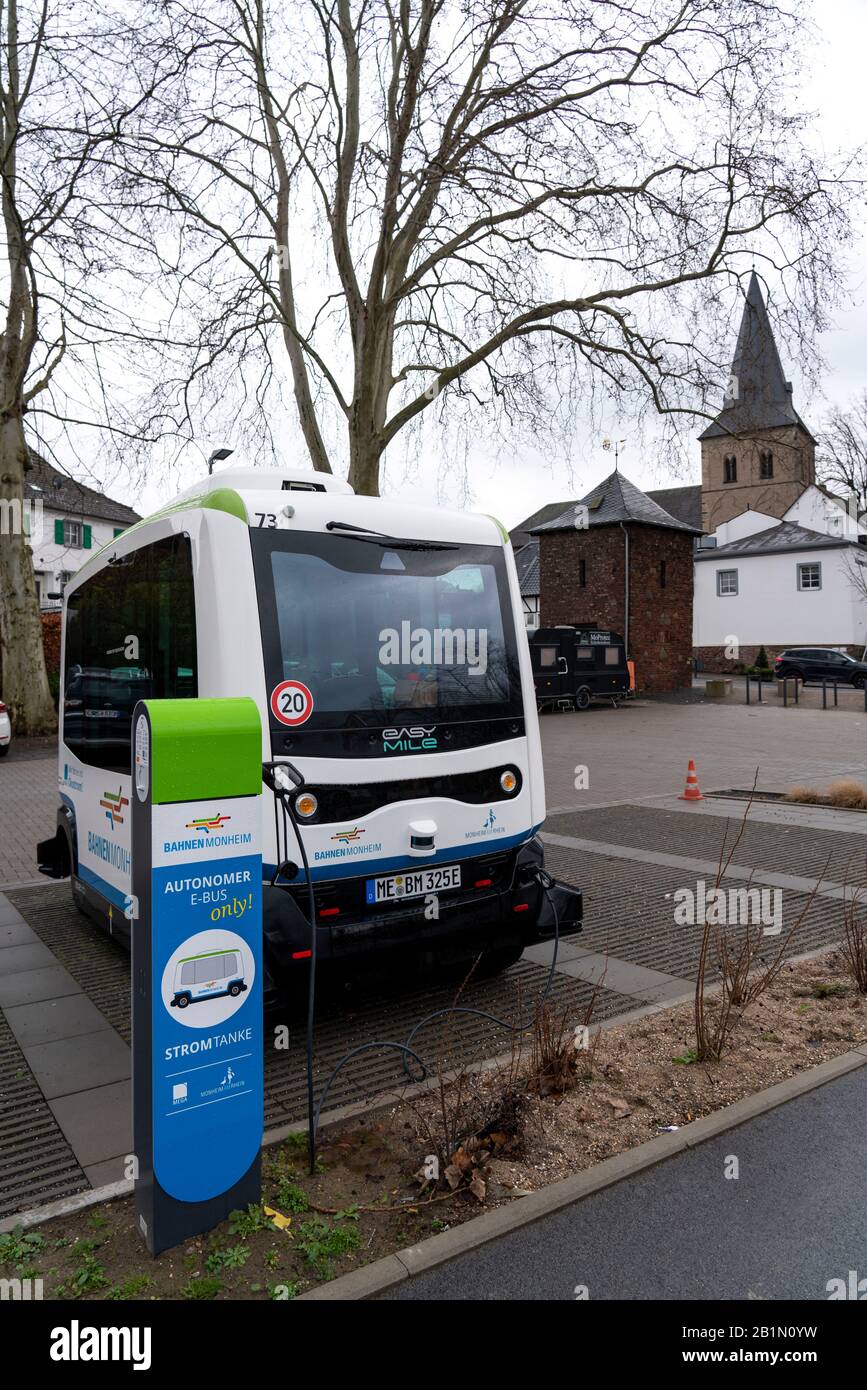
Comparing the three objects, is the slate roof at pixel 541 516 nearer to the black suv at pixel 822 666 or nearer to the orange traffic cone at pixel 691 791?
the black suv at pixel 822 666

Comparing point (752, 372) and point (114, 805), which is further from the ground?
point (752, 372)

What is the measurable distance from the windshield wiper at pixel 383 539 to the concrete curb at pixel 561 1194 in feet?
9.88

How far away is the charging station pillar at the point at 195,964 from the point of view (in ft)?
10.2

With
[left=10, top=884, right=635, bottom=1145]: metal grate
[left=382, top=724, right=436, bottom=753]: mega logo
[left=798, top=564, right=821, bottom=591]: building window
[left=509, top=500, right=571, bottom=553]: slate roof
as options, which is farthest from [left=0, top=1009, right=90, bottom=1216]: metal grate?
[left=509, top=500, right=571, bottom=553]: slate roof

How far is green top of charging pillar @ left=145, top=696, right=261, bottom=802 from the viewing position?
3086mm

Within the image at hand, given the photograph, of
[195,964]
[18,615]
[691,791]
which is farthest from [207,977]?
[18,615]

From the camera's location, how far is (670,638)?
39.5 meters

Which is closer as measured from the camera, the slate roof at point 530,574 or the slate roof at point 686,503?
the slate roof at point 530,574

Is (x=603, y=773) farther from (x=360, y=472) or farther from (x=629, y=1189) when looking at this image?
(x=629, y=1189)

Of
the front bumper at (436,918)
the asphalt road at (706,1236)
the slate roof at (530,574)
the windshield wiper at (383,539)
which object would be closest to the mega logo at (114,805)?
the front bumper at (436,918)

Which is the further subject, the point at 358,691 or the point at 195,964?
the point at 358,691

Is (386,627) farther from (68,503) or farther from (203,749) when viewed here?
(68,503)

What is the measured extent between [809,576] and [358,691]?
50.1 meters

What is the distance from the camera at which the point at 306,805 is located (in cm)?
458
